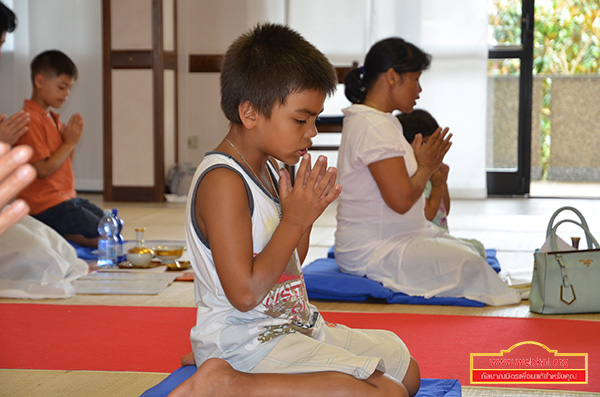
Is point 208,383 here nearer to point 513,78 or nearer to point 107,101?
point 107,101

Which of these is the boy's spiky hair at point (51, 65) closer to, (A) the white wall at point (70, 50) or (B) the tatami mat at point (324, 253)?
(B) the tatami mat at point (324, 253)

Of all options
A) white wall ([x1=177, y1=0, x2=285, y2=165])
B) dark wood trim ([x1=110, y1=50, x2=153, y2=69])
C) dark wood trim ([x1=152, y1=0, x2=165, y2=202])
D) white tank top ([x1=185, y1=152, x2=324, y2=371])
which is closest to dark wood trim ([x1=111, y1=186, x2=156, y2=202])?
dark wood trim ([x1=152, y1=0, x2=165, y2=202])

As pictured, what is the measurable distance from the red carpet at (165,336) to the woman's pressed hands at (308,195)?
684 millimetres

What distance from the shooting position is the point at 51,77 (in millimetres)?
3676

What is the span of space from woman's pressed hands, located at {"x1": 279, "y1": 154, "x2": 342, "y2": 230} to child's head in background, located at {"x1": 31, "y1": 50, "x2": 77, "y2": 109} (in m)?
2.51

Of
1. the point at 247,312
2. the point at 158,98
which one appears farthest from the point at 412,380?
the point at 158,98

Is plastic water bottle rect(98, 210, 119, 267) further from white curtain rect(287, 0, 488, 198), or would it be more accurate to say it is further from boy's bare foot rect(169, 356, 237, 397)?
white curtain rect(287, 0, 488, 198)

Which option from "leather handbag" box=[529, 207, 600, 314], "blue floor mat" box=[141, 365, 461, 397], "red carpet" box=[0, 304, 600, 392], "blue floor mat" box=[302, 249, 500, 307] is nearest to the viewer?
"blue floor mat" box=[141, 365, 461, 397]

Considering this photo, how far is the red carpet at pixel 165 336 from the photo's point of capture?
2.03m

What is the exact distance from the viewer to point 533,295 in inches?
99.3

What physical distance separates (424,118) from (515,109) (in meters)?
3.56

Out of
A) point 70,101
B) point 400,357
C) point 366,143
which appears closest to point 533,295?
point 366,143

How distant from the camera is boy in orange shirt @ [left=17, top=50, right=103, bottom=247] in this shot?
3.65 m

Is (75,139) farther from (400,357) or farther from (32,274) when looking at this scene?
(400,357)
